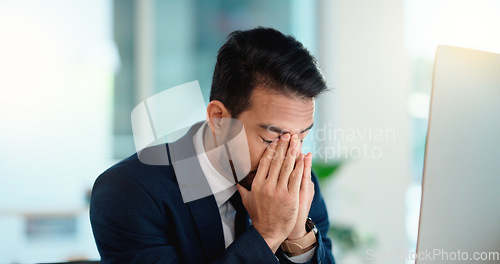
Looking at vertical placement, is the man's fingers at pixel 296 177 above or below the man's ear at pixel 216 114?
below

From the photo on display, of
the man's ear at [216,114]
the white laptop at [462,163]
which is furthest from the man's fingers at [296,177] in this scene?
the white laptop at [462,163]

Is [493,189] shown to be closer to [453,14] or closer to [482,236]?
[482,236]

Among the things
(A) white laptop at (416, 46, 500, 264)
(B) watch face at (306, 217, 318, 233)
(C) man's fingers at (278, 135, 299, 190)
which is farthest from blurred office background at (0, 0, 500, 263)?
(A) white laptop at (416, 46, 500, 264)

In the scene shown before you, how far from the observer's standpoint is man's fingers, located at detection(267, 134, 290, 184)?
0.98 m

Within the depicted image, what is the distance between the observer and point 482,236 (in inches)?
26.5

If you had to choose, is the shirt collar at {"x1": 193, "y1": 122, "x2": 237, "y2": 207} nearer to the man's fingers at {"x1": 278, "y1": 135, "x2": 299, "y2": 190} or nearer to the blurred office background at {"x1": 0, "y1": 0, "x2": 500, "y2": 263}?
the man's fingers at {"x1": 278, "y1": 135, "x2": 299, "y2": 190}

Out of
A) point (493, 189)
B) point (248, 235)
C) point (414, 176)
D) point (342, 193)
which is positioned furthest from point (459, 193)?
point (414, 176)

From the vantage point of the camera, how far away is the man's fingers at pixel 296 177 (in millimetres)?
976

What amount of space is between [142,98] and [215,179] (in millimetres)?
1835

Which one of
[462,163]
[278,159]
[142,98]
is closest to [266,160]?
[278,159]

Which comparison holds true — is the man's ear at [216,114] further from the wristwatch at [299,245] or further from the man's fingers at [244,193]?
the wristwatch at [299,245]

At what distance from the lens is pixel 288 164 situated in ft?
3.24

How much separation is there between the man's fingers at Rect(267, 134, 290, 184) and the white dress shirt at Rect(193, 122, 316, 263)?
0.46 feet

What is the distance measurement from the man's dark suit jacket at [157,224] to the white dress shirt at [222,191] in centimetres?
3
